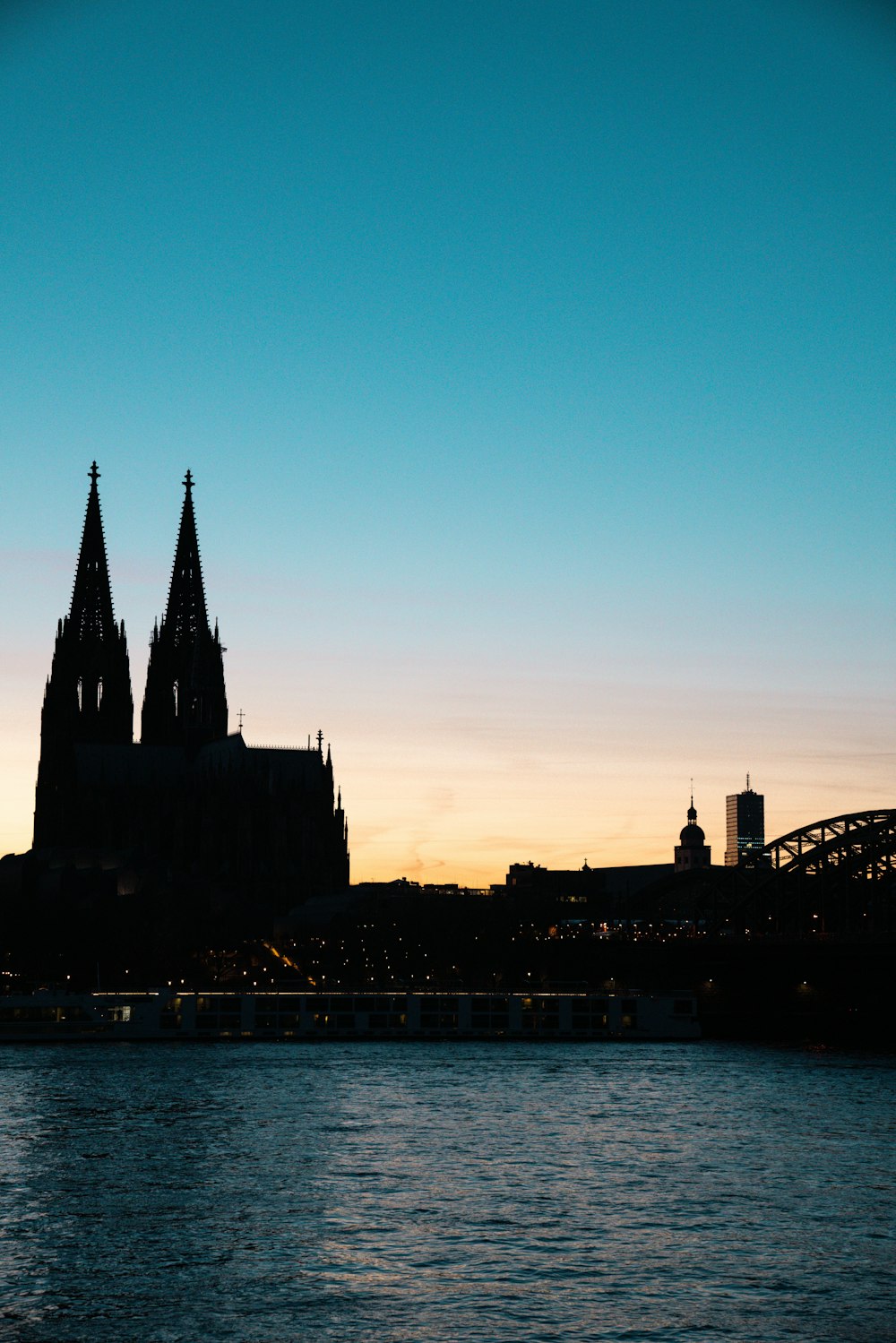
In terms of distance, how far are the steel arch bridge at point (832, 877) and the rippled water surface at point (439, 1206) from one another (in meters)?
51.0

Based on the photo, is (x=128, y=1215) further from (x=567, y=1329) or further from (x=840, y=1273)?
(x=840, y=1273)

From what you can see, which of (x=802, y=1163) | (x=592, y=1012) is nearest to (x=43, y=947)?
(x=592, y=1012)

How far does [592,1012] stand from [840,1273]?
205ft

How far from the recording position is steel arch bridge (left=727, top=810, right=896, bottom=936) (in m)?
126

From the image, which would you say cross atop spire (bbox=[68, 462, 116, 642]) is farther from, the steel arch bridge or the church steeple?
the steel arch bridge

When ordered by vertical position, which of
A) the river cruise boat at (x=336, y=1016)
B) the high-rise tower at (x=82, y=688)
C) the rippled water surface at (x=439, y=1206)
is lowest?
the rippled water surface at (x=439, y=1206)

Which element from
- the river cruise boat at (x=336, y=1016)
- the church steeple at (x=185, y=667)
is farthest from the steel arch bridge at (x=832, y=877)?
the church steeple at (x=185, y=667)

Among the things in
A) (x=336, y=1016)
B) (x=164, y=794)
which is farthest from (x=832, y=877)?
(x=164, y=794)

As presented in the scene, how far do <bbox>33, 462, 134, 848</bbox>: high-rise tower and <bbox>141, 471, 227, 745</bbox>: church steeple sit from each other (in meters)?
3.20

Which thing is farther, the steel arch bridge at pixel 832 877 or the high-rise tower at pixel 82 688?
the high-rise tower at pixel 82 688

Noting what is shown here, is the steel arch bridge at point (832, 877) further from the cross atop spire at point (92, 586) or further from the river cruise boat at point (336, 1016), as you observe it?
the cross atop spire at point (92, 586)

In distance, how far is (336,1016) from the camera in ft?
316

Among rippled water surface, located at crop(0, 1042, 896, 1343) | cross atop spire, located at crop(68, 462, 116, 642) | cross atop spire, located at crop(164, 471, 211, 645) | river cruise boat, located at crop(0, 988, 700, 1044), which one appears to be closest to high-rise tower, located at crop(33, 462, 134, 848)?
cross atop spire, located at crop(68, 462, 116, 642)

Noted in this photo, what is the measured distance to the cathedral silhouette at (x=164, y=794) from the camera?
522 ft
